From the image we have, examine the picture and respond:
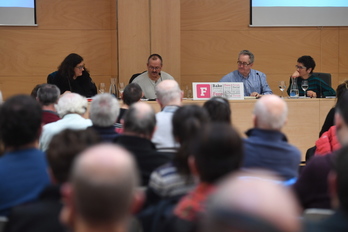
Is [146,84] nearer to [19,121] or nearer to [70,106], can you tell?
[70,106]

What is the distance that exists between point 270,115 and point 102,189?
198cm

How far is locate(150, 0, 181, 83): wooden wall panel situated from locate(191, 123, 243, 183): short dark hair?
581 centimetres

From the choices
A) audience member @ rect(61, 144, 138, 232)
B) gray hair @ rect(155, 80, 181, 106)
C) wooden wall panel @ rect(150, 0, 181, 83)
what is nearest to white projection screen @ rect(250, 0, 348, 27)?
wooden wall panel @ rect(150, 0, 181, 83)

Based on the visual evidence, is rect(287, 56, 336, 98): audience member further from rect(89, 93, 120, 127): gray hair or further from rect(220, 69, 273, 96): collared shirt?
rect(89, 93, 120, 127): gray hair

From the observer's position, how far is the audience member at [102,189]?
1.33m

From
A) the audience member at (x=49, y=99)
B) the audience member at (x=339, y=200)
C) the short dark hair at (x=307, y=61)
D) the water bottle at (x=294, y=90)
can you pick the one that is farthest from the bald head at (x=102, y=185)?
the short dark hair at (x=307, y=61)

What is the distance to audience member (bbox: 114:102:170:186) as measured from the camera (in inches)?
117

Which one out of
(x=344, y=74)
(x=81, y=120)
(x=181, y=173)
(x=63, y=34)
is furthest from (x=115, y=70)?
(x=181, y=173)

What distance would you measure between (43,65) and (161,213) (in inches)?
257

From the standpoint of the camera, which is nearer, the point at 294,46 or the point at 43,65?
the point at 43,65

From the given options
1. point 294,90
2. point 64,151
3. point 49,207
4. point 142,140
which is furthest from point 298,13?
point 49,207

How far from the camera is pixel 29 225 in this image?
1.97 m

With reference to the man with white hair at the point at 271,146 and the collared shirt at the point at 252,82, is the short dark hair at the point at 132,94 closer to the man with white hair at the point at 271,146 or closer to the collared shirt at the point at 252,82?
the man with white hair at the point at 271,146

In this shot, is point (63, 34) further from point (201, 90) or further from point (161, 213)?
point (161, 213)
